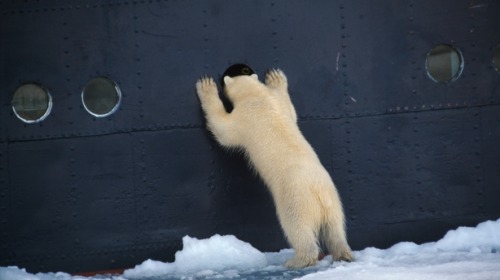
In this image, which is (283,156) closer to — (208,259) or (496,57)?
(208,259)

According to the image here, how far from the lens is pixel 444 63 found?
1044 centimetres

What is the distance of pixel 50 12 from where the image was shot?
33.1 feet

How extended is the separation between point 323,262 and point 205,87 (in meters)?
2.17

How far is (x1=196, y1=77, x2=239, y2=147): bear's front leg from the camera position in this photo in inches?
386

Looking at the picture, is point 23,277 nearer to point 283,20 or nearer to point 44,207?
point 44,207

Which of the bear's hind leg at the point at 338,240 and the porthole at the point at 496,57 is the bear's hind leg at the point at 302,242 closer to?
the bear's hind leg at the point at 338,240

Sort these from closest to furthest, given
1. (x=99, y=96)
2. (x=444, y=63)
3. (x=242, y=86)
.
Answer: (x=242, y=86) → (x=99, y=96) → (x=444, y=63)

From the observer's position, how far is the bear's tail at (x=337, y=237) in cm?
924

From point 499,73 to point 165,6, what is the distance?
360cm

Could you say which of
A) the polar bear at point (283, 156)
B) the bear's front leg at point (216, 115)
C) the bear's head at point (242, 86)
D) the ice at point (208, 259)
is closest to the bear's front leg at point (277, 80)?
the polar bear at point (283, 156)

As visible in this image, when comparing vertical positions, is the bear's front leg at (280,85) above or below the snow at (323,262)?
above

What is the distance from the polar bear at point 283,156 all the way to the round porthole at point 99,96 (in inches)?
34.0

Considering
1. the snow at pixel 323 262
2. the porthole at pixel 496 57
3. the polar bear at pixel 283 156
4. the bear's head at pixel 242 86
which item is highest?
the porthole at pixel 496 57

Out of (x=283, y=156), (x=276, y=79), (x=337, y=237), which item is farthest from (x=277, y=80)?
(x=337, y=237)
